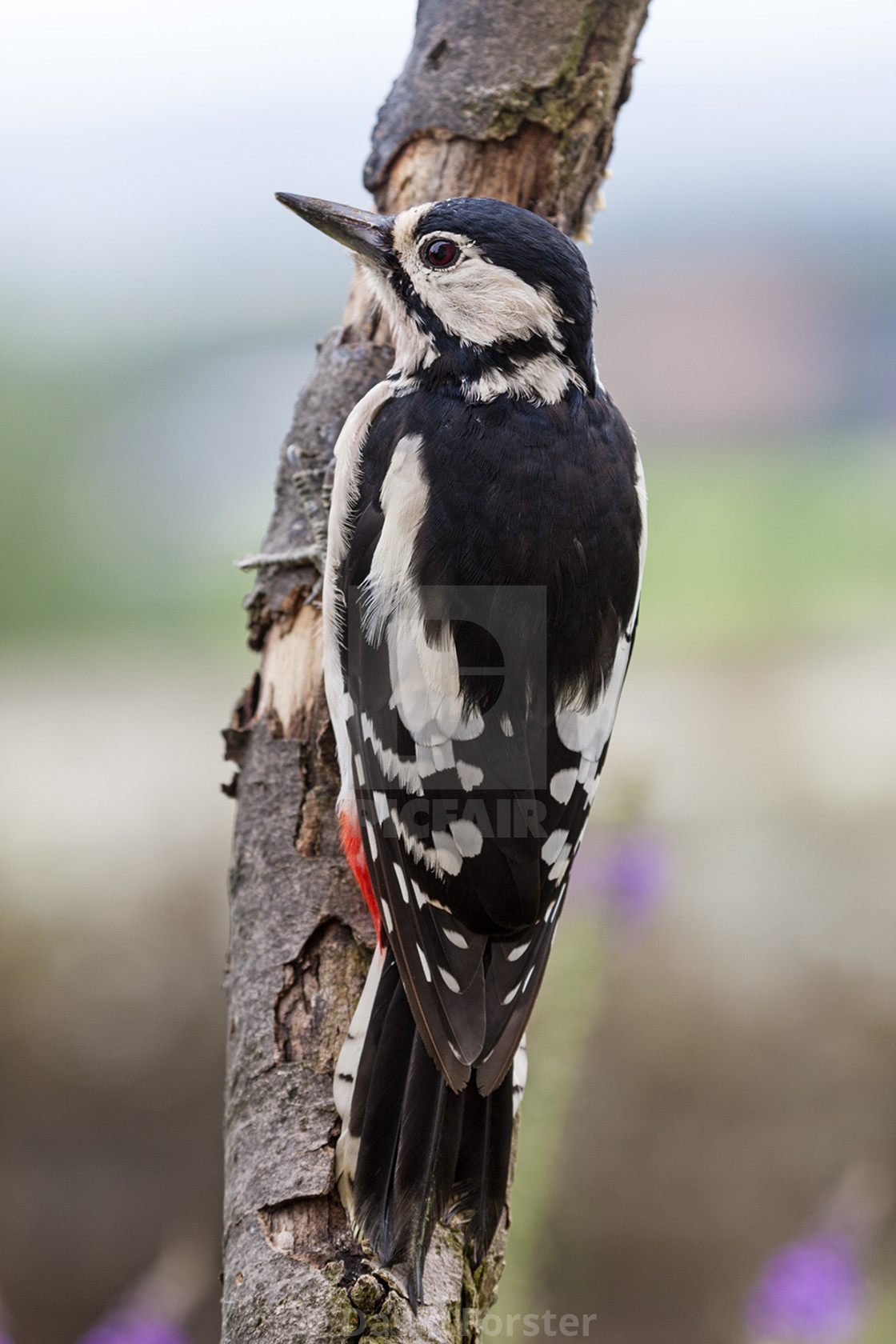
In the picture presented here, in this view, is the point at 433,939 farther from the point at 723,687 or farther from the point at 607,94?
the point at 723,687

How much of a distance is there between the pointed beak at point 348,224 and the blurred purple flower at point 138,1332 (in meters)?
1.81

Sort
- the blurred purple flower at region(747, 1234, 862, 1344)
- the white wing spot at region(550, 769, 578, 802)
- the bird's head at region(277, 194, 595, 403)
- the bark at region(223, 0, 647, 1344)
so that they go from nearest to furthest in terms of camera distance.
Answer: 1. the bark at region(223, 0, 647, 1344)
2. the white wing spot at region(550, 769, 578, 802)
3. the bird's head at region(277, 194, 595, 403)
4. the blurred purple flower at region(747, 1234, 862, 1344)

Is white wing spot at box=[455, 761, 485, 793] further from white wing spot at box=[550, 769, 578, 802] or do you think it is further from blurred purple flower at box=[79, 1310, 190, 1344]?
blurred purple flower at box=[79, 1310, 190, 1344]

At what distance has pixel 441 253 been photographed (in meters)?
1.78

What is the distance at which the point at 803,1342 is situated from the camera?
6.68 ft

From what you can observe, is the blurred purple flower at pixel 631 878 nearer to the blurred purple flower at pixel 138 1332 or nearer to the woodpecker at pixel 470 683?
the woodpecker at pixel 470 683

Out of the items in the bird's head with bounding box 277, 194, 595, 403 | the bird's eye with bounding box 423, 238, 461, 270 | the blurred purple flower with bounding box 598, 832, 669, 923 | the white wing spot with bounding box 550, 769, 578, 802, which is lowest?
the blurred purple flower with bounding box 598, 832, 669, 923

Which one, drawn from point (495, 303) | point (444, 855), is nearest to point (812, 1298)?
point (444, 855)

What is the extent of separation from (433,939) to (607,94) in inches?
60.2

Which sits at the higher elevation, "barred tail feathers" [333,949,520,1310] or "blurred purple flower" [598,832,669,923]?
"blurred purple flower" [598,832,669,923]

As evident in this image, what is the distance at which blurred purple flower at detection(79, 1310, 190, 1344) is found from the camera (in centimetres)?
193

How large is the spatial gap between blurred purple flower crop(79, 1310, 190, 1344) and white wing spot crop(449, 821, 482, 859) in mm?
1075

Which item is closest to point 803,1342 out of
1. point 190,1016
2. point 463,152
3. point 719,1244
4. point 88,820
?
point 719,1244

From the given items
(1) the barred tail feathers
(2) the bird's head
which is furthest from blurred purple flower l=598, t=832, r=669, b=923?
(2) the bird's head
